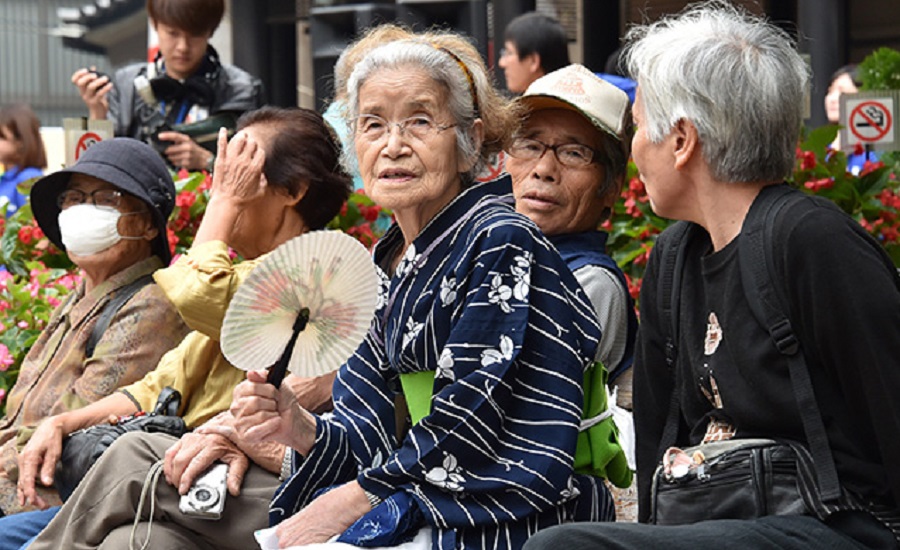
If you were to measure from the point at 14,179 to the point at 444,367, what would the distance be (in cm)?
698

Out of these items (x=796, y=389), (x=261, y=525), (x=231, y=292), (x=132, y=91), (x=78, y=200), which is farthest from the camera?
(x=132, y=91)

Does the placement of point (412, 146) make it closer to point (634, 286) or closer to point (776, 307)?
point (776, 307)

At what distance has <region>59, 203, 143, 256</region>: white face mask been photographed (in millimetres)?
5195

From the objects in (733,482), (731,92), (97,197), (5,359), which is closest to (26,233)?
(5,359)

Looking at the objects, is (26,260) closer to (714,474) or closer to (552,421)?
(552,421)

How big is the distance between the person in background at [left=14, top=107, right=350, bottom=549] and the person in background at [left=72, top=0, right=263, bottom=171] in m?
2.10

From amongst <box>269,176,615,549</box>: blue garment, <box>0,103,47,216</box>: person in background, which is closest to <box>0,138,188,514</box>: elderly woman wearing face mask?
<box>269,176,615,549</box>: blue garment

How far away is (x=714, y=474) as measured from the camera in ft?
10.8

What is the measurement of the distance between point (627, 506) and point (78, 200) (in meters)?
2.16

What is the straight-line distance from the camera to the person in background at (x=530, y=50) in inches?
320

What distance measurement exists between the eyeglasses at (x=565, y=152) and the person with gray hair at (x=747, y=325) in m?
1.01

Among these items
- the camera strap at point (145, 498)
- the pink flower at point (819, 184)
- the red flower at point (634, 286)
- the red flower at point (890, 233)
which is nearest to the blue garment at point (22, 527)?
the camera strap at point (145, 498)

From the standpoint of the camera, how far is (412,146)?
4.00 metres

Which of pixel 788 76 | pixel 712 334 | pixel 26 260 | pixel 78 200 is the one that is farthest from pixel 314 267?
pixel 26 260
